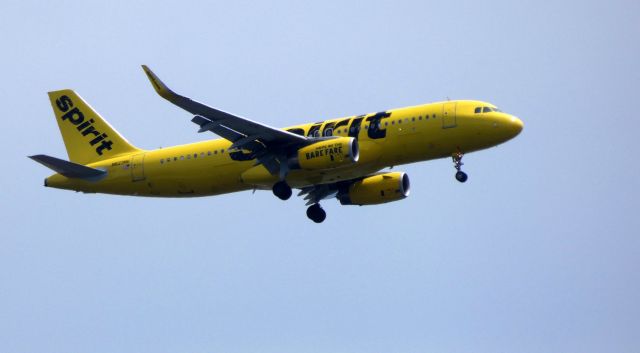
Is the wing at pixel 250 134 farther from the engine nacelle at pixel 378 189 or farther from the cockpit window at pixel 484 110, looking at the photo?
the cockpit window at pixel 484 110

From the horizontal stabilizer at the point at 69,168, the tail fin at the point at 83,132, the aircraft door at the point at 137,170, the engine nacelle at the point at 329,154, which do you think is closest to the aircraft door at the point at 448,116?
the engine nacelle at the point at 329,154

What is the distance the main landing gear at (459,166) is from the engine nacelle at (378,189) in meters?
5.43

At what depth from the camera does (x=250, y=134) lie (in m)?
60.3

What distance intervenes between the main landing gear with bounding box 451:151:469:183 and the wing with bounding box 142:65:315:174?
6.94 meters

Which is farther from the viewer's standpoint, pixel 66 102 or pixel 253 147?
pixel 66 102

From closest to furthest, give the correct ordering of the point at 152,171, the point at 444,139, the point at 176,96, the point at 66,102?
the point at 176,96, the point at 444,139, the point at 152,171, the point at 66,102

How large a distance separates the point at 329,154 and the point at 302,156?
64.3 inches

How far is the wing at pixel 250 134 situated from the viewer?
189ft

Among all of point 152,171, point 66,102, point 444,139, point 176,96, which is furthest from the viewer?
point 66,102

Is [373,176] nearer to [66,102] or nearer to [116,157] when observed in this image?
[116,157]

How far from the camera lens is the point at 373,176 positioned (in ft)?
215

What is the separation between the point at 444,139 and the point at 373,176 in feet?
23.4

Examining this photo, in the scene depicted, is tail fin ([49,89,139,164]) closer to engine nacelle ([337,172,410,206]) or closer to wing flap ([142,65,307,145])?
wing flap ([142,65,307,145])

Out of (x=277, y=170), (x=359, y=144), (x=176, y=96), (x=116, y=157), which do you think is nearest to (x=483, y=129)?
(x=359, y=144)
